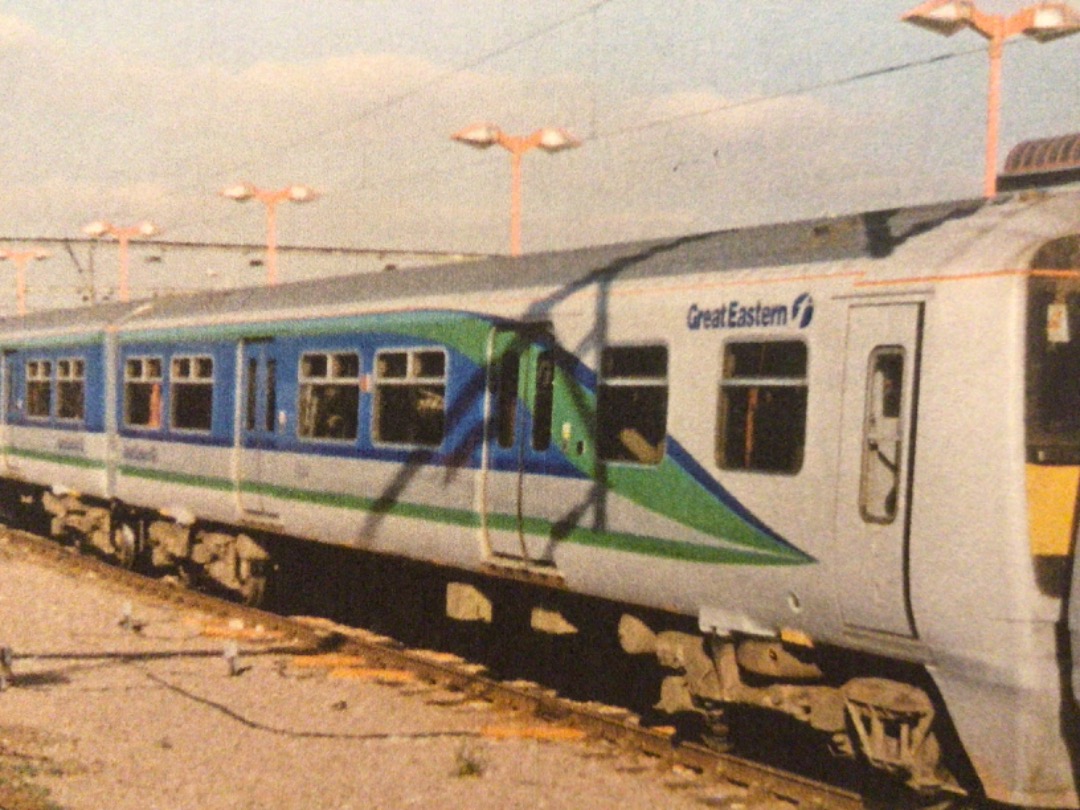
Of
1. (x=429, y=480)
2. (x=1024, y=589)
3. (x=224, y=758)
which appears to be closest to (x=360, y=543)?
(x=429, y=480)

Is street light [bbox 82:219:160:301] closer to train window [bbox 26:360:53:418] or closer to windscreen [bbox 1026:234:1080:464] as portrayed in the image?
train window [bbox 26:360:53:418]

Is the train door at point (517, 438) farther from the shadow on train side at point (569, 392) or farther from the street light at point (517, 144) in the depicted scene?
the street light at point (517, 144)

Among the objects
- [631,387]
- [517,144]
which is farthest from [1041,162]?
[631,387]

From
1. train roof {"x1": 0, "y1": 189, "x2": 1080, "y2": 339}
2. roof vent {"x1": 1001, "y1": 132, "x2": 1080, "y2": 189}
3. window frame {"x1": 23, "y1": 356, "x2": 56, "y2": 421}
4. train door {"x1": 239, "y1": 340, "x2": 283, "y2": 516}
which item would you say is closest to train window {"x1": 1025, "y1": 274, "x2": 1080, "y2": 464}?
train roof {"x1": 0, "y1": 189, "x2": 1080, "y2": 339}

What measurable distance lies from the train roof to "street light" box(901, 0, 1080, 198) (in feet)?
16.0

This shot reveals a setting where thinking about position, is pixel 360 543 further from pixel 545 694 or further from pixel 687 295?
pixel 687 295

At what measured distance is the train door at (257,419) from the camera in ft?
46.8

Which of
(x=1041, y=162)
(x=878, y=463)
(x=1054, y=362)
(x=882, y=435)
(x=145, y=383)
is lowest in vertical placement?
A: (x=878, y=463)

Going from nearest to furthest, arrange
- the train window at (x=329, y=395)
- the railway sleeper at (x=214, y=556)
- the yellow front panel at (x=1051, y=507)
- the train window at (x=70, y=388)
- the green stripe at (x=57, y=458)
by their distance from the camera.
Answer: the yellow front panel at (x=1051, y=507) < the train window at (x=329, y=395) < the railway sleeper at (x=214, y=556) < the green stripe at (x=57, y=458) < the train window at (x=70, y=388)

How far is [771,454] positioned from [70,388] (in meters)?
13.9

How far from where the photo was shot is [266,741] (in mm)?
9625

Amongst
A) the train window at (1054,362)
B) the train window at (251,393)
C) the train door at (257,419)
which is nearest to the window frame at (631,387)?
the train window at (1054,362)

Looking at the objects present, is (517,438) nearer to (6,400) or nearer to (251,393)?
(251,393)

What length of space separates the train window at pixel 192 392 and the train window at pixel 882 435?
9471 mm
